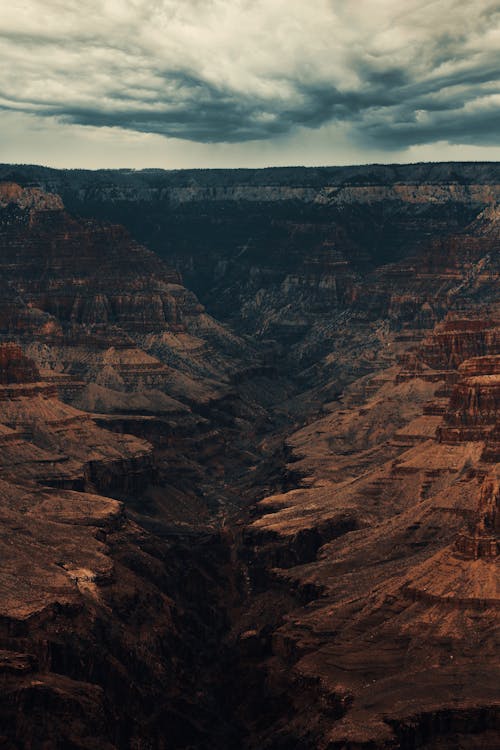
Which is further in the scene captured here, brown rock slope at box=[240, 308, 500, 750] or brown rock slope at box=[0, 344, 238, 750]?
brown rock slope at box=[0, 344, 238, 750]

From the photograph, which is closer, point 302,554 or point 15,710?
point 15,710

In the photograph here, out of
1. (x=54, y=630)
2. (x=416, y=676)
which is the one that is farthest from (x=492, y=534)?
(x=54, y=630)

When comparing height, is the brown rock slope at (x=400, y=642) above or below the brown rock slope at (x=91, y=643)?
above

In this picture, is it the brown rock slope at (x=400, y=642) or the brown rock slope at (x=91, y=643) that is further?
the brown rock slope at (x=91, y=643)

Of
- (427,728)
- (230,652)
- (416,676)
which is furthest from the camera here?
(230,652)

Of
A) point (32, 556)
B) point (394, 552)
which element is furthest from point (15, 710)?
point (394, 552)

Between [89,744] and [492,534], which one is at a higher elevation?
[492,534]

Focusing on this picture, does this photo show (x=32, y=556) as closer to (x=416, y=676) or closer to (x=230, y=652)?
(x=230, y=652)

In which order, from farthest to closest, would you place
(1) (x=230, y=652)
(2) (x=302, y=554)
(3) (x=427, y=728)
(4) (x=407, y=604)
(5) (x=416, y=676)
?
(2) (x=302, y=554)
(1) (x=230, y=652)
(4) (x=407, y=604)
(5) (x=416, y=676)
(3) (x=427, y=728)

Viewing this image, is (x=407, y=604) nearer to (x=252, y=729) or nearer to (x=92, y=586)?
(x=252, y=729)

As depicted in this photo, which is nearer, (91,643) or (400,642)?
(400,642)
